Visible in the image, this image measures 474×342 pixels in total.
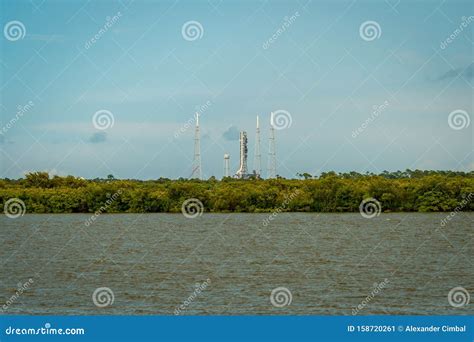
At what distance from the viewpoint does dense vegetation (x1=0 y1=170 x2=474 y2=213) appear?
71938mm

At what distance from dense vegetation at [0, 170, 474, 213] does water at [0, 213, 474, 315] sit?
49.5ft

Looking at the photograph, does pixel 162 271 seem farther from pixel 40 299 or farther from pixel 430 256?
pixel 430 256

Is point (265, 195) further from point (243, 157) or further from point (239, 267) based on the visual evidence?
point (239, 267)

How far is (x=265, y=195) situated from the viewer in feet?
251

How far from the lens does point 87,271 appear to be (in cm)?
3056

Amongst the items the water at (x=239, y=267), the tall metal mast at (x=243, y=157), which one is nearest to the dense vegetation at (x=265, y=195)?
the tall metal mast at (x=243, y=157)

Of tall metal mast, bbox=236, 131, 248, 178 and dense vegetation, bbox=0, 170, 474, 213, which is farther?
tall metal mast, bbox=236, 131, 248, 178

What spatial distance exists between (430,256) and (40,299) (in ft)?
62.2

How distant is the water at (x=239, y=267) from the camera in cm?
2267

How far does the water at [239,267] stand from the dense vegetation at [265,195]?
15087 millimetres

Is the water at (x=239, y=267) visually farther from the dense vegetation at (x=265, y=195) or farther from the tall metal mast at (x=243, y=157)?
the tall metal mast at (x=243, y=157)

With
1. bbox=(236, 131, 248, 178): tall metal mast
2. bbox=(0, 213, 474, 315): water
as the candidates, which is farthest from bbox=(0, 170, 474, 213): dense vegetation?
bbox=(0, 213, 474, 315): water

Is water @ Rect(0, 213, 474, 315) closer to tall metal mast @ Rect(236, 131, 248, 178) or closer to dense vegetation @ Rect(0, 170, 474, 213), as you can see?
dense vegetation @ Rect(0, 170, 474, 213)

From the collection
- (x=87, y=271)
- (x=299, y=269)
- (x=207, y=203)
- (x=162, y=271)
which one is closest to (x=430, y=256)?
(x=299, y=269)
